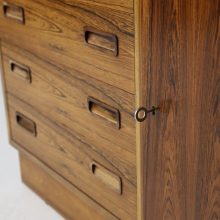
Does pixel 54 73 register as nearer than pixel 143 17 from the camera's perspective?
No

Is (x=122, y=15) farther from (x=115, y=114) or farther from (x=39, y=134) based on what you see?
(x=39, y=134)

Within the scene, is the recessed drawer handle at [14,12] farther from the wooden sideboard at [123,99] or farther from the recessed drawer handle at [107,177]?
the recessed drawer handle at [107,177]

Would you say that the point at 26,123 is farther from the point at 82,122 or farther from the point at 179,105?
the point at 179,105

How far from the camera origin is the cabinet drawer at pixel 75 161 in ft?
4.09

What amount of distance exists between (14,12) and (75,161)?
0.49 m

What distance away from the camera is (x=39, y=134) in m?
1.56

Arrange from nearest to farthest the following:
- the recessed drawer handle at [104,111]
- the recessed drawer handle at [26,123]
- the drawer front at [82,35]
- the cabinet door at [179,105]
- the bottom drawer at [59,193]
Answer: the cabinet door at [179,105] → the drawer front at [82,35] → the recessed drawer handle at [104,111] → the bottom drawer at [59,193] → the recessed drawer handle at [26,123]

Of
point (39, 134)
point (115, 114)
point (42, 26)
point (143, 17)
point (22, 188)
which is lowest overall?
point (22, 188)

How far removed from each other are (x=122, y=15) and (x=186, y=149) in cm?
32

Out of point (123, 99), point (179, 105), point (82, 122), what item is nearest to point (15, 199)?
point (82, 122)

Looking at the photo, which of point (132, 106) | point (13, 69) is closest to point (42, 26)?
point (13, 69)

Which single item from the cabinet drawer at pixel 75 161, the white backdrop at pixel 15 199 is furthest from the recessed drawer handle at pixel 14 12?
the white backdrop at pixel 15 199

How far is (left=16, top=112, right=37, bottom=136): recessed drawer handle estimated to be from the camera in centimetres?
159

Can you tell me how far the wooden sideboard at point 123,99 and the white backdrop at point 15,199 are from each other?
0.13 m
